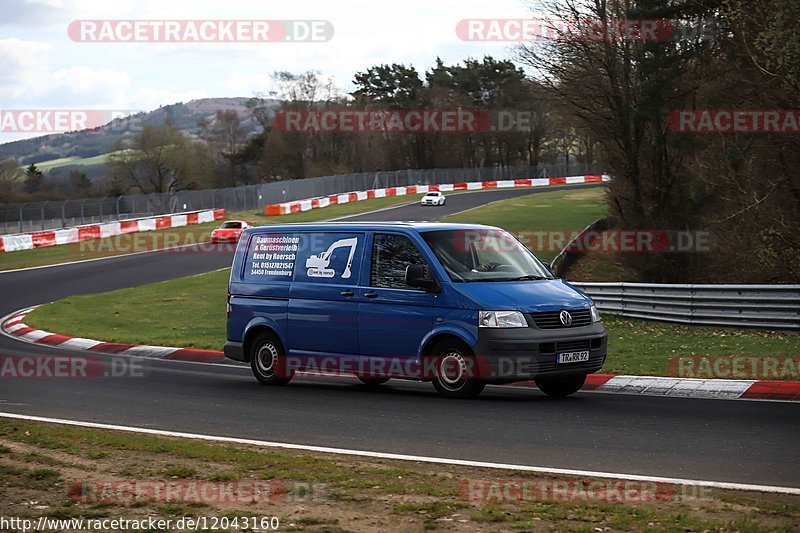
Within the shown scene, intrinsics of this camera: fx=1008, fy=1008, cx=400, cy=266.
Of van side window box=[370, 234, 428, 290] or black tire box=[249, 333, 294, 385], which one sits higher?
van side window box=[370, 234, 428, 290]

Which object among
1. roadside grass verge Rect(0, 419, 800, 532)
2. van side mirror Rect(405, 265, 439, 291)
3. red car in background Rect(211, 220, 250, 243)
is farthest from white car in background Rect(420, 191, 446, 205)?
roadside grass verge Rect(0, 419, 800, 532)

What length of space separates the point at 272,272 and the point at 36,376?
13.6ft

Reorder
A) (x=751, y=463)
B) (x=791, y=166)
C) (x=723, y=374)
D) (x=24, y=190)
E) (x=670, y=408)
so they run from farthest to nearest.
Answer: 1. (x=24, y=190)
2. (x=791, y=166)
3. (x=723, y=374)
4. (x=670, y=408)
5. (x=751, y=463)

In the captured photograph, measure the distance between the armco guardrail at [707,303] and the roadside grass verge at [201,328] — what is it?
0.71 ft

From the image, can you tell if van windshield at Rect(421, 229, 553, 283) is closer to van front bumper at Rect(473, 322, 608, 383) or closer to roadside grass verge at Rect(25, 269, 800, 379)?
van front bumper at Rect(473, 322, 608, 383)

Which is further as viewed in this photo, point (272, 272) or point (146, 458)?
point (272, 272)

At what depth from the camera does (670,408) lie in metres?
10.6

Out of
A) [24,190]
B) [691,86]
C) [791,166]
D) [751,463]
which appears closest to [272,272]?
[751,463]

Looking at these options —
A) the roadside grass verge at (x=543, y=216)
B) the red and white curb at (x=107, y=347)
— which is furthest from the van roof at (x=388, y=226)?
the roadside grass verge at (x=543, y=216)

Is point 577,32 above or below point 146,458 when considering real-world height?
above

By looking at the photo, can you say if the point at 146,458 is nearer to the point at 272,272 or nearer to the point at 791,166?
the point at 272,272

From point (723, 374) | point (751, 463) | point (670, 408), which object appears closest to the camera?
point (751, 463)

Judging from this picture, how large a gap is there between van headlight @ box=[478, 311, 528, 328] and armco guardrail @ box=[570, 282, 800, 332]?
7146 mm

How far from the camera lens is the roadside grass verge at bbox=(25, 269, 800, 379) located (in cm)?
1528
